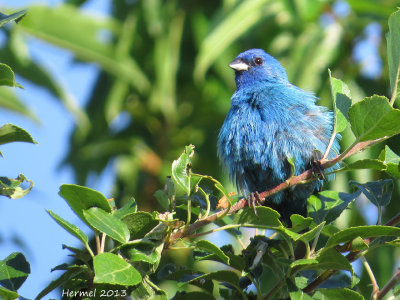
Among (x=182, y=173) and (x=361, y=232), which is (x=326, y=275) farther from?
(x=182, y=173)

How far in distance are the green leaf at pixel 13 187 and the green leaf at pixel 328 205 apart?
1.26 metres

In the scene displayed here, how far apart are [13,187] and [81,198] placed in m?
0.26

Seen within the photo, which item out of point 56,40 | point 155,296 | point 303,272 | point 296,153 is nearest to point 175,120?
point 56,40

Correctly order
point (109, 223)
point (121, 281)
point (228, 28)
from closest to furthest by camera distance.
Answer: point (121, 281), point (109, 223), point (228, 28)

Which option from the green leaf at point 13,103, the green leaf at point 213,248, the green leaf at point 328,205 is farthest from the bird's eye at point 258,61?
the green leaf at point 213,248

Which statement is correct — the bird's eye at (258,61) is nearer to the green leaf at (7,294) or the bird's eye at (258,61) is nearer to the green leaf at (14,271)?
the green leaf at (14,271)

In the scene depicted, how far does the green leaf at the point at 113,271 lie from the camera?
2.11 m

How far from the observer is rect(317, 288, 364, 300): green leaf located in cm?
253

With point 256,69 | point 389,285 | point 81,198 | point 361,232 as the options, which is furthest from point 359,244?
point 256,69

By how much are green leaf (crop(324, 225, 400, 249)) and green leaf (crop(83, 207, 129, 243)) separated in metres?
0.80

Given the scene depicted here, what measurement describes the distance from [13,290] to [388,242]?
1.49 m

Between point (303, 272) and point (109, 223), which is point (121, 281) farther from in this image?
point (303, 272)

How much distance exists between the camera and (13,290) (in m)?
2.43

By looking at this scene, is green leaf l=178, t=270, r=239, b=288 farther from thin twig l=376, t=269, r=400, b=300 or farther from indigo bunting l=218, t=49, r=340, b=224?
indigo bunting l=218, t=49, r=340, b=224
